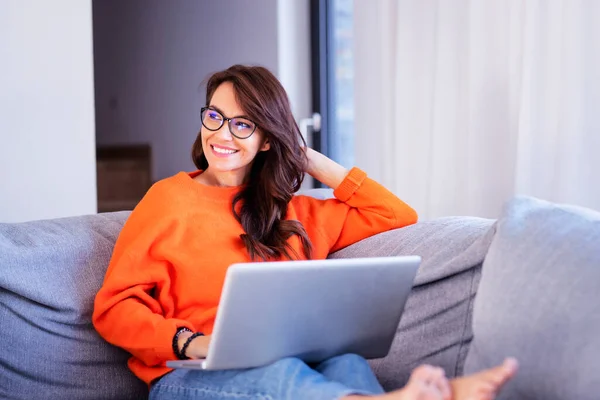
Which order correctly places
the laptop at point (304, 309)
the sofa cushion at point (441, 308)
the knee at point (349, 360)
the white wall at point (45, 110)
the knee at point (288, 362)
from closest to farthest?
the laptop at point (304, 309), the knee at point (288, 362), the knee at point (349, 360), the sofa cushion at point (441, 308), the white wall at point (45, 110)

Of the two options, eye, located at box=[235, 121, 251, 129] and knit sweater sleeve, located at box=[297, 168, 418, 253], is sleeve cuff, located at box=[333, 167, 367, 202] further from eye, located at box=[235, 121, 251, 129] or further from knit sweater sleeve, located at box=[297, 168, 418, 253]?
eye, located at box=[235, 121, 251, 129]

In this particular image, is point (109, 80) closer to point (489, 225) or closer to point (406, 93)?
point (406, 93)

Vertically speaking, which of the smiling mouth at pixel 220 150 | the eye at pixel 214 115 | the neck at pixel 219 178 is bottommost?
the neck at pixel 219 178

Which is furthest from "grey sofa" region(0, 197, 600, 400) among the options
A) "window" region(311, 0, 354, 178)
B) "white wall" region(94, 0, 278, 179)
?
"white wall" region(94, 0, 278, 179)

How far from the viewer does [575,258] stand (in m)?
1.47

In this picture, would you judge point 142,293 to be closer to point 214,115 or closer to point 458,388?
point 214,115

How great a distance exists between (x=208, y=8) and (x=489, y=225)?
293 cm

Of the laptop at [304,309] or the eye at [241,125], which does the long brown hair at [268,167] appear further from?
the laptop at [304,309]

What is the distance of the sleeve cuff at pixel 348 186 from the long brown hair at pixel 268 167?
0.37 feet

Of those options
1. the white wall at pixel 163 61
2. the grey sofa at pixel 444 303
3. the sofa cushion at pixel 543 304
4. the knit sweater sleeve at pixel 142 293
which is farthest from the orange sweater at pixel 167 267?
the white wall at pixel 163 61

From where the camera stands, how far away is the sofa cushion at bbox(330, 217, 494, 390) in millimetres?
1782

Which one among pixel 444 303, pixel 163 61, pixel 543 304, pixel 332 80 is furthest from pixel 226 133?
pixel 163 61

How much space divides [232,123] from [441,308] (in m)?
0.65

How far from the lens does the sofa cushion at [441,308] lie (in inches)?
70.2
